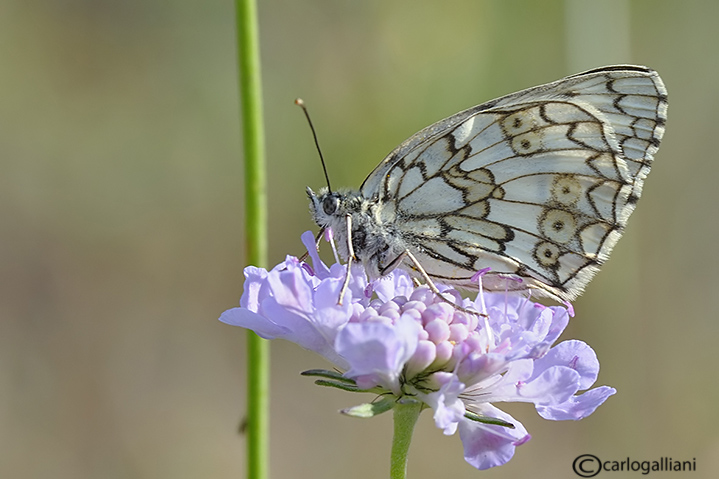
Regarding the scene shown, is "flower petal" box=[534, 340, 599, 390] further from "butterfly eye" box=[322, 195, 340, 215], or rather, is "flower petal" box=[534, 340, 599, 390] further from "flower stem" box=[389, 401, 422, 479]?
"butterfly eye" box=[322, 195, 340, 215]

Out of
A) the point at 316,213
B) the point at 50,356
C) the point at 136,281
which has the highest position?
the point at 316,213

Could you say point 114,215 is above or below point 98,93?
below

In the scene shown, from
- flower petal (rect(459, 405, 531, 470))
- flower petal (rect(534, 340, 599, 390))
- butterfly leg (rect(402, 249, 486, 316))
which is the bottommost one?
flower petal (rect(459, 405, 531, 470))

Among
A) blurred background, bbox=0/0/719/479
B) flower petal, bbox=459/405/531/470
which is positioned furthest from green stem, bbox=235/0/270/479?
blurred background, bbox=0/0/719/479

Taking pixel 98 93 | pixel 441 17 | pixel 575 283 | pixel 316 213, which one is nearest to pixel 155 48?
pixel 98 93

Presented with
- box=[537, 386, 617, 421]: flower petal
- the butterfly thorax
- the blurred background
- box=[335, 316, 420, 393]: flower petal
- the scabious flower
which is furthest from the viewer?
the blurred background

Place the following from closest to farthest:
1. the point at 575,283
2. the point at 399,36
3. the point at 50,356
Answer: the point at 575,283, the point at 50,356, the point at 399,36

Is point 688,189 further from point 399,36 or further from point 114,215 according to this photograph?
point 114,215

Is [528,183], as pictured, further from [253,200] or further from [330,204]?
[253,200]
